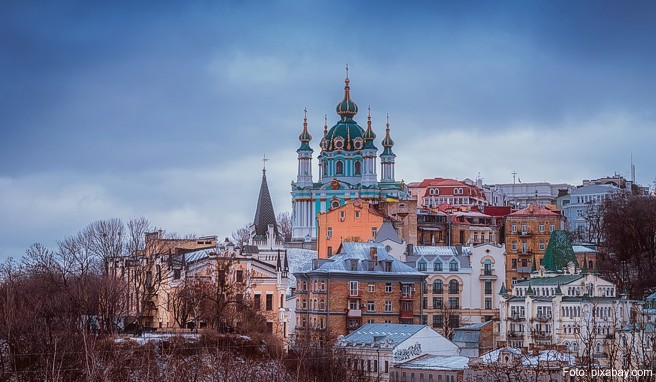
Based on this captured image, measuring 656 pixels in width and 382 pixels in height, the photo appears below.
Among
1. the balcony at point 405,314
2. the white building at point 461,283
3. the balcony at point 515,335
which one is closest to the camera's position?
the balcony at point 515,335

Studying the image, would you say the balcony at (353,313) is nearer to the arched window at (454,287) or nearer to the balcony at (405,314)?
the balcony at (405,314)

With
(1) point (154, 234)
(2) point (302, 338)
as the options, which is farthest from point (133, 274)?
(2) point (302, 338)

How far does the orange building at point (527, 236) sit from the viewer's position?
269 feet

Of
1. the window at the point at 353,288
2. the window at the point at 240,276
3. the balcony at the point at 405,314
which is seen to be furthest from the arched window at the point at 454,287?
the window at the point at 240,276

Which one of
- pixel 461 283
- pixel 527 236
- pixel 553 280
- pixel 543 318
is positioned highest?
pixel 527 236

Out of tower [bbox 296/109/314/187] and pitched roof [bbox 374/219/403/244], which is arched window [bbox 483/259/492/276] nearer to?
pitched roof [bbox 374/219/403/244]

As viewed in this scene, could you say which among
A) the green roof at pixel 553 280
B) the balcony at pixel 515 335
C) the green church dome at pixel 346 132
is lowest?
the balcony at pixel 515 335

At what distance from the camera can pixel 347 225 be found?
86.8m

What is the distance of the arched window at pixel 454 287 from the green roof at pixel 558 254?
5.30 m

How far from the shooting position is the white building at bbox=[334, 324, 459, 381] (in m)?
58.4

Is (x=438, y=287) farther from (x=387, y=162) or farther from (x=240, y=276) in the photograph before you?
(x=387, y=162)

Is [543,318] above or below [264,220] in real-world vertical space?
below

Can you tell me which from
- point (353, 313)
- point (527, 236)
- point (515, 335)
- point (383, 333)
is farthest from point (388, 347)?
point (527, 236)

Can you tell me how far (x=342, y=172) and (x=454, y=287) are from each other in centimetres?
4280
